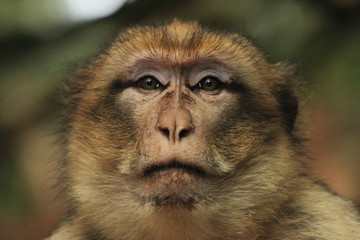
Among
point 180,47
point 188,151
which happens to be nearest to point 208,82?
point 180,47

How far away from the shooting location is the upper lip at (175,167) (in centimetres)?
400

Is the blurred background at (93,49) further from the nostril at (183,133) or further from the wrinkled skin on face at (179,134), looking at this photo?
the nostril at (183,133)

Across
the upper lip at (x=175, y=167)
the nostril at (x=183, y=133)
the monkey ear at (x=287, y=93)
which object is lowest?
the upper lip at (x=175, y=167)

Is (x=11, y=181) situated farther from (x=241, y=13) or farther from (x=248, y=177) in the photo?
(x=248, y=177)

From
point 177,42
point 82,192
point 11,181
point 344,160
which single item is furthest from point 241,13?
point 82,192

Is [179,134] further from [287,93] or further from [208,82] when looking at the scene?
[287,93]

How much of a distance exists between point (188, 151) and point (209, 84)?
0.89 metres

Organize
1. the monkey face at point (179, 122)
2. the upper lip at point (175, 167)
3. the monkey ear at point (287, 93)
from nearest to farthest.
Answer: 1. the upper lip at point (175, 167)
2. the monkey face at point (179, 122)
3. the monkey ear at point (287, 93)

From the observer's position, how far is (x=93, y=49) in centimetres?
1007

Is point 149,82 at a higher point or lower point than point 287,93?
higher

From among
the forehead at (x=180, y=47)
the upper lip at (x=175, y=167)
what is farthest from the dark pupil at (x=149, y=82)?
the upper lip at (x=175, y=167)

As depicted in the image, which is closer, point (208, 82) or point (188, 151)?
point (188, 151)

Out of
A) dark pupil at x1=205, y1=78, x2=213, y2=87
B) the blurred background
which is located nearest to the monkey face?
dark pupil at x1=205, y1=78, x2=213, y2=87

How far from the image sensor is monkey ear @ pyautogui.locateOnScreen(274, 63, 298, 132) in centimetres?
527
